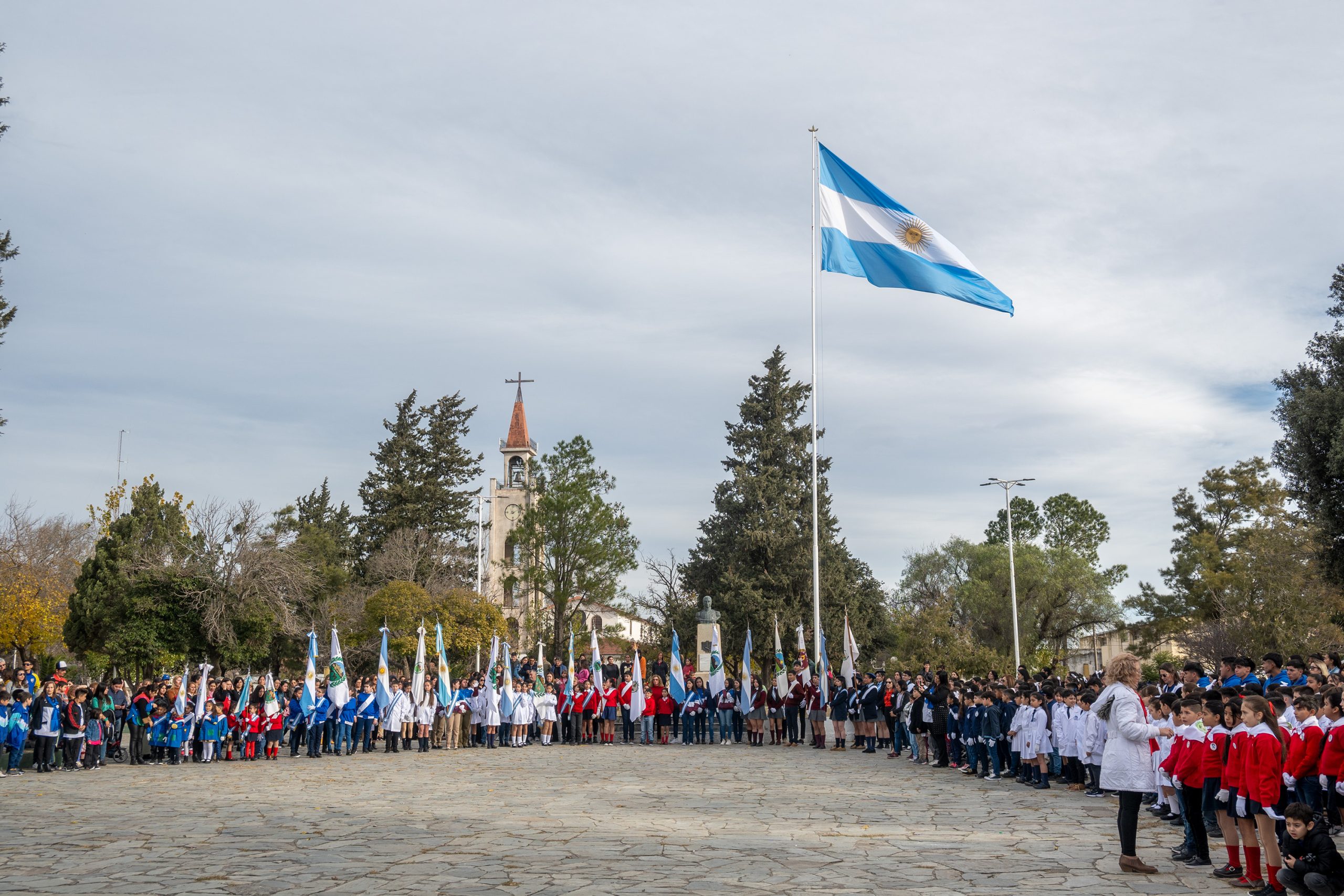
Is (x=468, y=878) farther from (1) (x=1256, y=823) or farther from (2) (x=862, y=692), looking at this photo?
(2) (x=862, y=692)

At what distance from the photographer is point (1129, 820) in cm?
855

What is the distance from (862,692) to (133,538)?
27.9 meters

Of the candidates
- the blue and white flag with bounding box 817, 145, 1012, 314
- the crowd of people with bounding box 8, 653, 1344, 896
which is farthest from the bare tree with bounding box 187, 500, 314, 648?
the blue and white flag with bounding box 817, 145, 1012, 314

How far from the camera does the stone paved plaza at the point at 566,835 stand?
825 centimetres

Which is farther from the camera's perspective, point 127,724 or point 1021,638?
point 1021,638

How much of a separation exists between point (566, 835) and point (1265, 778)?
6431 millimetres

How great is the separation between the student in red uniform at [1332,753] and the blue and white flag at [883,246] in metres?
14.4

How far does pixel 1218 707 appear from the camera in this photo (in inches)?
345

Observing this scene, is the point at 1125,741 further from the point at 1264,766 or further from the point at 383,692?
the point at 383,692

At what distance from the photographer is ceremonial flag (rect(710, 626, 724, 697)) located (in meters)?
26.2

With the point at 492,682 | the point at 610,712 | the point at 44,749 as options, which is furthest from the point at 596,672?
the point at 44,749

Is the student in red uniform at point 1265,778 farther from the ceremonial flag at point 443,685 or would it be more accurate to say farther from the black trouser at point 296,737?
the black trouser at point 296,737

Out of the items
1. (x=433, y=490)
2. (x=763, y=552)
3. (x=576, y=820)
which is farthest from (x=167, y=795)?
(x=433, y=490)

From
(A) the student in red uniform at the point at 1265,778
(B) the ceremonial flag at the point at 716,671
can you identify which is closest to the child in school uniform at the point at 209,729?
(B) the ceremonial flag at the point at 716,671
